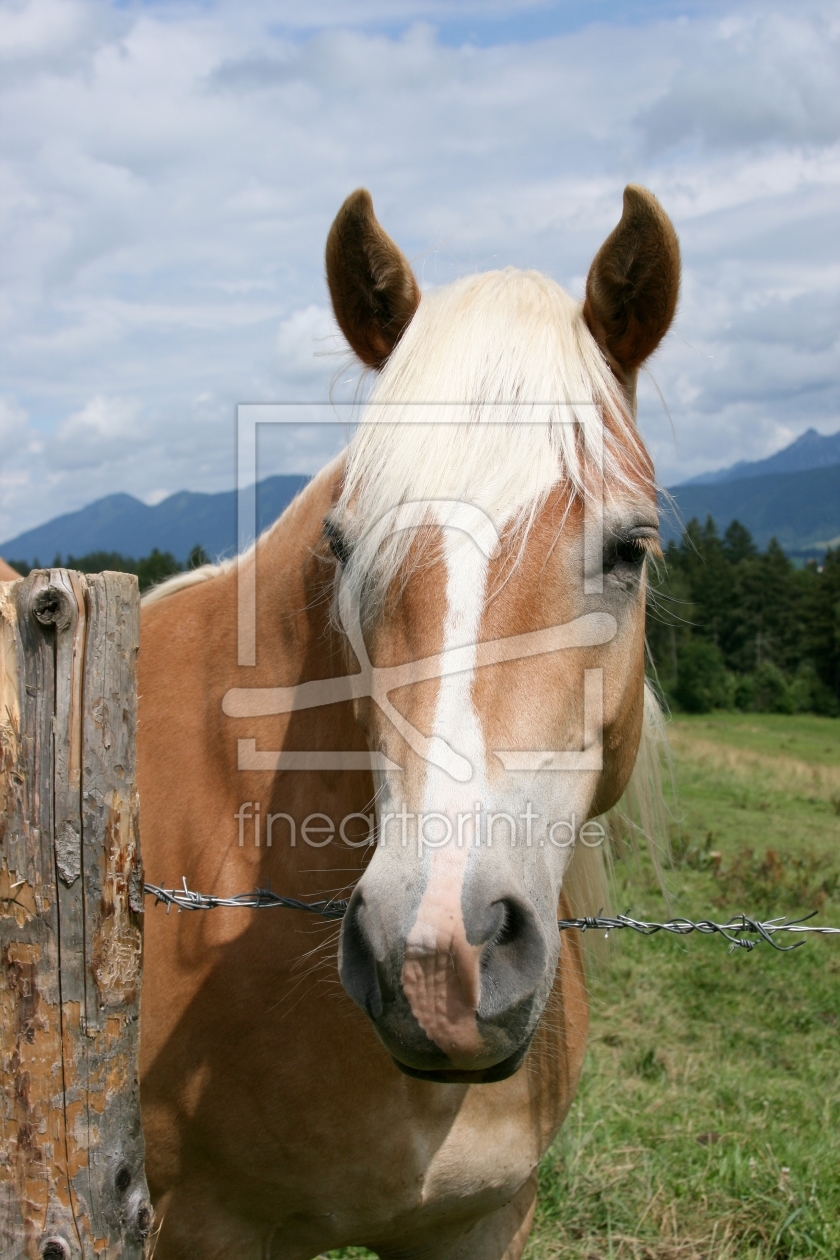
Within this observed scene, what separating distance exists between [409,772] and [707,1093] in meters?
3.84

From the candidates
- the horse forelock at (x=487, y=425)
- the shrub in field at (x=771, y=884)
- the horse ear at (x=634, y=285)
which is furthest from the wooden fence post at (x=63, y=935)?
the shrub in field at (x=771, y=884)

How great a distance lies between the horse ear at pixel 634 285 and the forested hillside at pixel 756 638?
47314 millimetres

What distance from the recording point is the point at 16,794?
1614mm

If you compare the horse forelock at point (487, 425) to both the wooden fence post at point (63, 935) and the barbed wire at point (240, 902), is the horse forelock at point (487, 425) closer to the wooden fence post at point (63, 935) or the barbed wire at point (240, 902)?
the wooden fence post at point (63, 935)

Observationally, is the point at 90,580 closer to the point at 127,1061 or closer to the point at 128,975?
the point at 128,975

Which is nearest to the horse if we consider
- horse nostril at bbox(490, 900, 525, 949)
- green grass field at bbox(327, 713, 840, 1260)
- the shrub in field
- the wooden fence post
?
horse nostril at bbox(490, 900, 525, 949)

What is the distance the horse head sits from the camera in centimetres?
156

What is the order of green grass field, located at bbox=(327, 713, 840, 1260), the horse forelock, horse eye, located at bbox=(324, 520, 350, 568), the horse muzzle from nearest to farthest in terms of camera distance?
1. the horse muzzle
2. the horse forelock
3. horse eye, located at bbox=(324, 520, 350, 568)
4. green grass field, located at bbox=(327, 713, 840, 1260)

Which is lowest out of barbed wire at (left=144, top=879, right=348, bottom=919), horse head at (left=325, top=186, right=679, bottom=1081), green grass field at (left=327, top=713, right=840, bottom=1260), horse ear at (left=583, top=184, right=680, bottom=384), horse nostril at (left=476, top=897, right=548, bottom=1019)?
green grass field at (left=327, top=713, right=840, bottom=1260)

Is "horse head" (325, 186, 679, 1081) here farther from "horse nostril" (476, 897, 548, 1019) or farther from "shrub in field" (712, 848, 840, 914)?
"shrub in field" (712, 848, 840, 914)

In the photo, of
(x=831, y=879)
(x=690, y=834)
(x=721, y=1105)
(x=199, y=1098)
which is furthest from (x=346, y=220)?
(x=690, y=834)

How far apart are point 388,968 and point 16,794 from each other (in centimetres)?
71

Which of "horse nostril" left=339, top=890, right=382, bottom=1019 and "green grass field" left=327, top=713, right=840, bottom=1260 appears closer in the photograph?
"horse nostril" left=339, top=890, right=382, bottom=1019

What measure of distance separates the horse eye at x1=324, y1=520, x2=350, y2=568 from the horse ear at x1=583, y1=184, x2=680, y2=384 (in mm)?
798
